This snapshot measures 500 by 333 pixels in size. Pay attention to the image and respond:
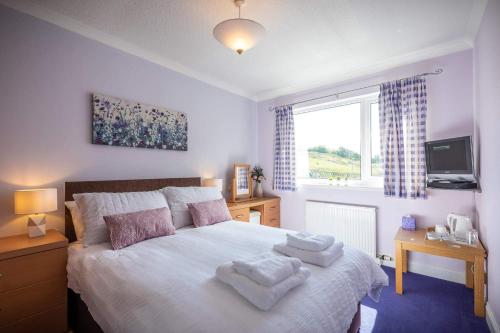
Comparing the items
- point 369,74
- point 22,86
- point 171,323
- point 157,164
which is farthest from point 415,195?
point 22,86

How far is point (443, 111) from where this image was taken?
2592 mm

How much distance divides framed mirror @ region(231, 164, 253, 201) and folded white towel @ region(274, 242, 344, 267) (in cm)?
202

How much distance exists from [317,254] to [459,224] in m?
1.80

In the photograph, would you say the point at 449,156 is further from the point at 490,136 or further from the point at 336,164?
the point at 336,164

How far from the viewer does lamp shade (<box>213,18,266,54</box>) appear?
5.35ft

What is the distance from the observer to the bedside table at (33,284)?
156 centimetres

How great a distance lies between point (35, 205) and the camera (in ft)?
5.78

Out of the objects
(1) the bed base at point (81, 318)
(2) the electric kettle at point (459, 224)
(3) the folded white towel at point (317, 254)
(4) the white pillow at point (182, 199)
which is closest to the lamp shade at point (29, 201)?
(1) the bed base at point (81, 318)

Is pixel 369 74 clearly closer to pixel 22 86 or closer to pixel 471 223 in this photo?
pixel 471 223

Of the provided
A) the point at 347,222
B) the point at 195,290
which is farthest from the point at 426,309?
the point at 195,290

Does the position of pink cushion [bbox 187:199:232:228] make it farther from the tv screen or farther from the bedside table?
the tv screen

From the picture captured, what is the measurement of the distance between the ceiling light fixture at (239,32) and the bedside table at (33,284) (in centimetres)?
196

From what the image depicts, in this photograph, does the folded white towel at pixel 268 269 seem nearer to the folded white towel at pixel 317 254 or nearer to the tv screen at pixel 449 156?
the folded white towel at pixel 317 254

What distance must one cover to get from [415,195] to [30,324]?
3.67 m
